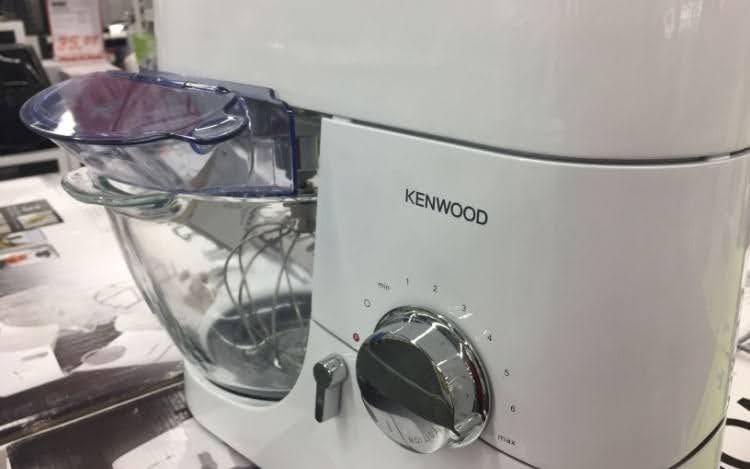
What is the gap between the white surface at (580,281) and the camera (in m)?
0.27

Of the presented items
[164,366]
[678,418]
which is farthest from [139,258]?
[678,418]

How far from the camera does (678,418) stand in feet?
0.99

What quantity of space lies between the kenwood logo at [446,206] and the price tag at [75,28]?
1.40 metres

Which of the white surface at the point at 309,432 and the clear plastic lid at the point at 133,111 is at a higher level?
the clear plastic lid at the point at 133,111

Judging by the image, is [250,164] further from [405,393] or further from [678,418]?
[678,418]

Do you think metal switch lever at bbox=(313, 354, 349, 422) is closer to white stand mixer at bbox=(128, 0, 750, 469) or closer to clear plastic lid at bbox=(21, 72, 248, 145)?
white stand mixer at bbox=(128, 0, 750, 469)

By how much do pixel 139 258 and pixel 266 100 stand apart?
0.21 metres

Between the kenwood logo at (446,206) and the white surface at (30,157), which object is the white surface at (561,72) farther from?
the white surface at (30,157)

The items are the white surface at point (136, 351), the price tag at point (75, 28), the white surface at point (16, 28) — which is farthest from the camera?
the price tag at point (75, 28)

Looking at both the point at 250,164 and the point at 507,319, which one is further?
the point at 250,164

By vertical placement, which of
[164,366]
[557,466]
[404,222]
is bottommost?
[164,366]

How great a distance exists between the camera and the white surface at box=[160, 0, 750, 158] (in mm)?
247

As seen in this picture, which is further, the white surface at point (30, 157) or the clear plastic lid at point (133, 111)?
the white surface at point (30, 157)

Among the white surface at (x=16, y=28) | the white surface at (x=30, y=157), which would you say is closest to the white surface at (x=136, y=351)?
the white surface at (x=30, y=157)
